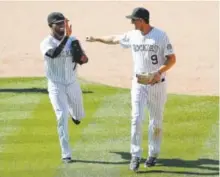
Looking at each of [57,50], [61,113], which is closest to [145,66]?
[57,50]

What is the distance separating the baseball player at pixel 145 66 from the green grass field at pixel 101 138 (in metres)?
0.55

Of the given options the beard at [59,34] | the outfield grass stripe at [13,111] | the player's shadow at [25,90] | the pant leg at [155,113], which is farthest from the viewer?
the player's shadow at [25,90]

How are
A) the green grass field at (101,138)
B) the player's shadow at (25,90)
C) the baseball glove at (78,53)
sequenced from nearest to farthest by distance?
the green grass field at (101,138) → the baseball glove at (78,53) → the player's shadow at (25,90)

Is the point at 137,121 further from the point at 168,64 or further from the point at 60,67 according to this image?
the point at 60,67

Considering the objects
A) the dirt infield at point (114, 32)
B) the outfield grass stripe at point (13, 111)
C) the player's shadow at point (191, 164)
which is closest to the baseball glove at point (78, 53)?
the player's shadow at point (191, 164)

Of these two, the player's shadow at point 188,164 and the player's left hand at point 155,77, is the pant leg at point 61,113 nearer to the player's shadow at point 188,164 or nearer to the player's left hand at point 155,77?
the player's shadow at point 188,164

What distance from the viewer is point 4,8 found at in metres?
23.6

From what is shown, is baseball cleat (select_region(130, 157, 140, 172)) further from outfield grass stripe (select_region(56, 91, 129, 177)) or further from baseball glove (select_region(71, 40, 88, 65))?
baseball glove (select_region(71, 40, 88, 65))

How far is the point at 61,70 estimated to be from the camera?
35.1ft

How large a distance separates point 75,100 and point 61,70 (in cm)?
43

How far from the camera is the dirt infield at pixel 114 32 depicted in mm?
17078

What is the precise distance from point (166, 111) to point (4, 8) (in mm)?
11689

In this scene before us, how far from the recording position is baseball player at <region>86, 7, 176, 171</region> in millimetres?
10078

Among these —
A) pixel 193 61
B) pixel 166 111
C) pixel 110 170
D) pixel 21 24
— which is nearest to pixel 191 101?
pixel 166 111
